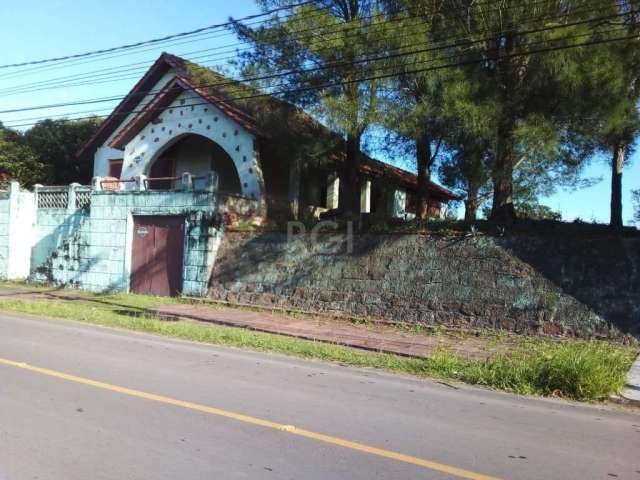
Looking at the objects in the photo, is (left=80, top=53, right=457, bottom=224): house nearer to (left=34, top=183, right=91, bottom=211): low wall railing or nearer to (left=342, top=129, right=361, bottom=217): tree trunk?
(left=342, top=129, right=361, bottom=217): tree trunk

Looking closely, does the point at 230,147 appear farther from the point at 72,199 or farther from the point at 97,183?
the point at 72,199

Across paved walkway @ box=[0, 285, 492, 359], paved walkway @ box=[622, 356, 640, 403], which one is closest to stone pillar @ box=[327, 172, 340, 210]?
paved walkway @ box=[0, 285, 492, 359]

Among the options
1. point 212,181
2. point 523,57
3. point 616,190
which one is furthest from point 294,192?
point 616,190

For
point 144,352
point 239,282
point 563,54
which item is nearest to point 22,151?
point 239,282

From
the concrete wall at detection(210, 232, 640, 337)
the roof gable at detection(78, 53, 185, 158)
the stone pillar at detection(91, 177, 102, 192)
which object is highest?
the roof gable at detection(78, 53, 185, 158)

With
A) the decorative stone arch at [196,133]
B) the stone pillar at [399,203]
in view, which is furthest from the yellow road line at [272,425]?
the stone pillar at [399,203]

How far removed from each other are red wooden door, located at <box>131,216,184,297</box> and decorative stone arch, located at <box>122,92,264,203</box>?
2.60m

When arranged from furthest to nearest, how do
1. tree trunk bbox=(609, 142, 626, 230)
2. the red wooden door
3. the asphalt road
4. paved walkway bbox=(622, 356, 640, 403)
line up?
1. the red wooden door
2. tree trunk bbox=(609, 142, 626, 230)
3. paved walkway bbox=(622, 356, 640, 403)
4. the asphalt road

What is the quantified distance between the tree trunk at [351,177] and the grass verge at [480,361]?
7.00 m

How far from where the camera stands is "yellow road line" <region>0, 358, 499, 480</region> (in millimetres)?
4617

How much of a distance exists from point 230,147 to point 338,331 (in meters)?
8.88

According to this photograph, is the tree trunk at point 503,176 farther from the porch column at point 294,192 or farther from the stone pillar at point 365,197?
the stone pillar at point 365,197

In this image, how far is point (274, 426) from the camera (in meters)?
5.54

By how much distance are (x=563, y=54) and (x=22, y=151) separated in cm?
2451
